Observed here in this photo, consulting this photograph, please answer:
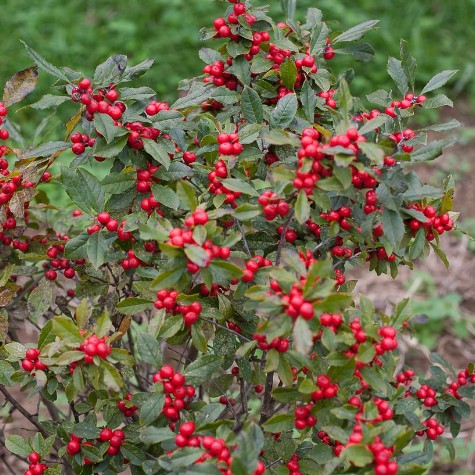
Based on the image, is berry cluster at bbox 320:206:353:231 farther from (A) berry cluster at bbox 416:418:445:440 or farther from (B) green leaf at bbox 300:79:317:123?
(A) berry cluster at bbox 416:418:445:440

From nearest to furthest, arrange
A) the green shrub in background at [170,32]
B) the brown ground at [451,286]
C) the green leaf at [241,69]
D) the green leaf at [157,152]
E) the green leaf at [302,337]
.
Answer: the green leaf at [302,337]
the green leaf at [157,152]
the green leaf at [241,69]
the brown ground at [451,286]
the green shrub in background at [170,32]

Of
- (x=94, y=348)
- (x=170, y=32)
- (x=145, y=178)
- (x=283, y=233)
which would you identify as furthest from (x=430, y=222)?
(x=170, y=32)

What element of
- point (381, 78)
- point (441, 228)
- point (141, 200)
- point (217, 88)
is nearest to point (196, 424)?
point (141, 200)

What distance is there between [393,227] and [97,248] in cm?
65

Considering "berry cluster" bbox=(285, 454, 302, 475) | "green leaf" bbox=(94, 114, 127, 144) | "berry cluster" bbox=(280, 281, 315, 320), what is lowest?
"berry cluster" bbox=(285, 454, 302, 475)

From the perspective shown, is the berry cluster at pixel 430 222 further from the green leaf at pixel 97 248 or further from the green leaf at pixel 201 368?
the green leaf at pixel 97 248

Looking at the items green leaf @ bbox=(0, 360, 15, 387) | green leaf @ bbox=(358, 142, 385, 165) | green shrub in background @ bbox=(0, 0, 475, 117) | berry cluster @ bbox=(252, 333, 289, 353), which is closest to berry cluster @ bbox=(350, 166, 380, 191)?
green leaf @ bbox=(358, 142, 385, 165)

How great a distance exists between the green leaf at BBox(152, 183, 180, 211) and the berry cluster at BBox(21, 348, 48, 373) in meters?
0.43

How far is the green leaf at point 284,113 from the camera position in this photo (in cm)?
160

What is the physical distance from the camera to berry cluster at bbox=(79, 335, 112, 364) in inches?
55.2

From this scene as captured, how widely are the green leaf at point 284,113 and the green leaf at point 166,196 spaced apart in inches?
10.7

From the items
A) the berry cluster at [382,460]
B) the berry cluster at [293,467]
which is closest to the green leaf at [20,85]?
the berry cluster at [293,467]

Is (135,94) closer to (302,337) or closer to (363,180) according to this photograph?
(363,180)

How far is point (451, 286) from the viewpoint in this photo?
402cm
